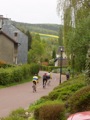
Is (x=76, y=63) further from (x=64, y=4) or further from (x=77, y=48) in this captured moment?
(x=64, y=4)

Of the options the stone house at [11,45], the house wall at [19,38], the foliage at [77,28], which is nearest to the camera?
the foliage at [77,28]

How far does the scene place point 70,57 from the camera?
3488cm

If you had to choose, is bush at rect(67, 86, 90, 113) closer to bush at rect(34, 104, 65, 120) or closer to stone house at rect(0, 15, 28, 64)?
bush at rect(34, 104, 65, 120)

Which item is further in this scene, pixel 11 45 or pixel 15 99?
pixel 11 45

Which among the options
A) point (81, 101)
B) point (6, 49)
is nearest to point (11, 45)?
point (6, 49)

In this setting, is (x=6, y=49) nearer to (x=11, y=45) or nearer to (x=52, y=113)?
(x=11, y=45)

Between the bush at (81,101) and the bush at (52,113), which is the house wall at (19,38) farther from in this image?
the bush at (52,113)

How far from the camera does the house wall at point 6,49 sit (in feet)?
218

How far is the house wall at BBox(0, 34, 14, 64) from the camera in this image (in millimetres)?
66375

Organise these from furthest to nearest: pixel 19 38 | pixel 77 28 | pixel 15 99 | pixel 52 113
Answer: pixel 19 38 → pixel 77 28 → pixel 15 99 → pixel 52 113

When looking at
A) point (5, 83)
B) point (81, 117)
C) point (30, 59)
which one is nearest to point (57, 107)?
point (81, 117)

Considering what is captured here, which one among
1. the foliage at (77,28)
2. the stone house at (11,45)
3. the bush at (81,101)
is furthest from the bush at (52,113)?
the stone house at (11,45)

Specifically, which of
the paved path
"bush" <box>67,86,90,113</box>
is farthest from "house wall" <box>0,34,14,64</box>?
"bush" <box>67,86,90,113</box>

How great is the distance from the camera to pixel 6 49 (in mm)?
67750
